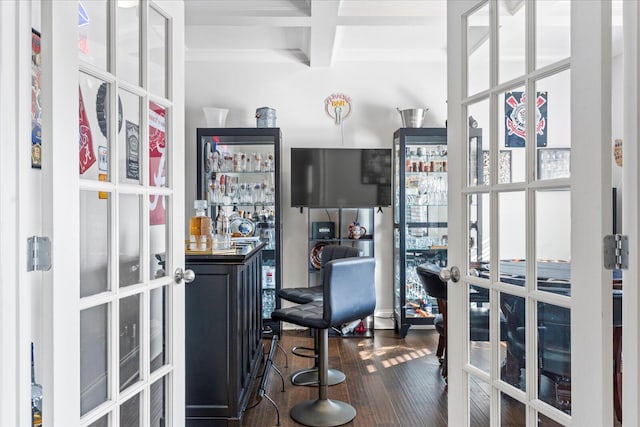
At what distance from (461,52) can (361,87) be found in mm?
2908

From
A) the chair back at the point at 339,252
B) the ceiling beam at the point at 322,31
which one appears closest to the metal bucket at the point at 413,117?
the ceiling beam at the point at 322,31

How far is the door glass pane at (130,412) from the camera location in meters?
1.41

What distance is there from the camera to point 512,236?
4.59ft

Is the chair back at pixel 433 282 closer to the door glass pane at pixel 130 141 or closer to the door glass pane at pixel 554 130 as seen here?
the door glass pane at pixel 554 130

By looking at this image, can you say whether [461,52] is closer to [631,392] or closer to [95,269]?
[631,392]

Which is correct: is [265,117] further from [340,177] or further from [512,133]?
[512,133]

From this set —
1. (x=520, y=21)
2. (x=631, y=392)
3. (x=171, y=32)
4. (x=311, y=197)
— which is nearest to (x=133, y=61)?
(x=171, y=32)

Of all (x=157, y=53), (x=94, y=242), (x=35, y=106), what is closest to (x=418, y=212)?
(x=157, y=53)

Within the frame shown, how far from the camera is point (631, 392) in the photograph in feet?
3.26

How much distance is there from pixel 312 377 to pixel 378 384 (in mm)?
475

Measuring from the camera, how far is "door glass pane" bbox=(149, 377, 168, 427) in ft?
5.22

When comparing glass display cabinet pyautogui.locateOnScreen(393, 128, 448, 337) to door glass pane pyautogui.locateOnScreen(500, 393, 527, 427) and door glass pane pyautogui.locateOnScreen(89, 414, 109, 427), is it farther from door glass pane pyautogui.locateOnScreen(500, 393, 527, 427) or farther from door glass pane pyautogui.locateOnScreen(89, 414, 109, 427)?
door glass pane pyautogui.locateOnScreen(89, 414, 109, 427)

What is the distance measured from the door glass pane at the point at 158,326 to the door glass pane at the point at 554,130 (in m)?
1.42

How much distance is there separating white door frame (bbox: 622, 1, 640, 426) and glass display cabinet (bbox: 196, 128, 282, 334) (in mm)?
3240
